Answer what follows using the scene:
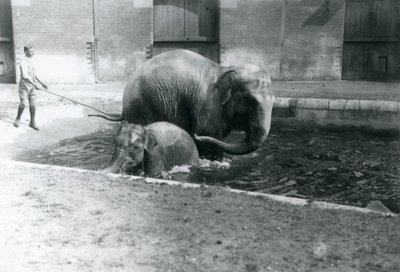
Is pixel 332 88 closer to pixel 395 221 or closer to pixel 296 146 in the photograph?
pixel 296 146

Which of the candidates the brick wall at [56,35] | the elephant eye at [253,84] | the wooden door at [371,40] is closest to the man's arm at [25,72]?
the elephant eye at [253,84]

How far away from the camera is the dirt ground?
13.6 feet

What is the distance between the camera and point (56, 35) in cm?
1652

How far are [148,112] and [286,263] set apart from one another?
5.35m

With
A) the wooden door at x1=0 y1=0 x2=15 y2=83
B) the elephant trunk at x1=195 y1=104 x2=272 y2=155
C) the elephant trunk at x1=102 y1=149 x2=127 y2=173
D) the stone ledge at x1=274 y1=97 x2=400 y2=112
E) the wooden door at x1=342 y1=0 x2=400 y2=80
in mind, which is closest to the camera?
the elephant trunk at x1=102 y1=149 x2=127 y2=173

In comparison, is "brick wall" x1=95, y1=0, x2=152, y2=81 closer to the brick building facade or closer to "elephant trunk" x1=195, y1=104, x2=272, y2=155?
the brick building facade

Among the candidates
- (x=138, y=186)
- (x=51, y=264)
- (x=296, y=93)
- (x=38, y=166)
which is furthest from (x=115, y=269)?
(x=296, y=93)

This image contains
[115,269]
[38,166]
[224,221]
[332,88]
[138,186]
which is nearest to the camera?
[115,269]

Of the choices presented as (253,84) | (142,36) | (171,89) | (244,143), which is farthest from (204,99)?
(142,36)

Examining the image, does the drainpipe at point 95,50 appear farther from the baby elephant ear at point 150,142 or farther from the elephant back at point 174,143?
the baby elephant ear at point 150,142

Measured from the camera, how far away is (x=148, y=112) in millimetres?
9094

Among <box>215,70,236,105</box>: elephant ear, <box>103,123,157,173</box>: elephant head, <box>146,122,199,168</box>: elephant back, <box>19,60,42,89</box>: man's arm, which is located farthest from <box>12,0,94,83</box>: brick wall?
<box>103,123,157,173</box>: elephant head

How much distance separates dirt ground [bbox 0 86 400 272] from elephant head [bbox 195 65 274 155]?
2169 mm

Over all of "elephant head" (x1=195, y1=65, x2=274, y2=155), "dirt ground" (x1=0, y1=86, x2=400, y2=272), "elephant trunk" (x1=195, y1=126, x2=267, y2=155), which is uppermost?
"elephant head" (x1=195, y1=65, x2=274, y2=155)
